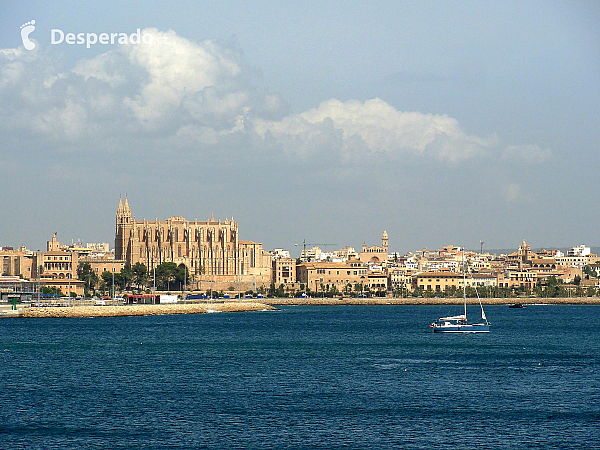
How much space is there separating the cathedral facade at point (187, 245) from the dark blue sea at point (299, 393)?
4646 inches

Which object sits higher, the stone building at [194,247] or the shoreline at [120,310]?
the stone building at [194,247]

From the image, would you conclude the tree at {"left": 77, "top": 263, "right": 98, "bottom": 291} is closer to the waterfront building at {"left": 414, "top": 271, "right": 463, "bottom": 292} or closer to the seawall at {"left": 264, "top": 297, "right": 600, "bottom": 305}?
the seawall at {"left": 264, "top": 297, "right": 600, "bottom": 305}

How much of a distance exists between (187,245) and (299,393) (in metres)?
152

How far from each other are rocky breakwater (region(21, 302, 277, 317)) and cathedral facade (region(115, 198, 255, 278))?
171 feet

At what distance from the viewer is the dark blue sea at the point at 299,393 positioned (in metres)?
32.3

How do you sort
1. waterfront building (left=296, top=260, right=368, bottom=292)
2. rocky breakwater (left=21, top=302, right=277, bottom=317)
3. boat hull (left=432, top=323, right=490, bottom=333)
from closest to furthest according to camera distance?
boat hull (left=432, top=323, right=490, bottom=333) → rocky breakwater (left=21, top=302, right=277, bottom=317) → waterfront building (left=296, top=260, right=368, bottom=292)

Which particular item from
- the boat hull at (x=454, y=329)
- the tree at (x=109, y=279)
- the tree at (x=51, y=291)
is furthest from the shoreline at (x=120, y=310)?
the boat hull at (x=454, y=329)

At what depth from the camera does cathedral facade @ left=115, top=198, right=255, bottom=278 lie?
7451 inches

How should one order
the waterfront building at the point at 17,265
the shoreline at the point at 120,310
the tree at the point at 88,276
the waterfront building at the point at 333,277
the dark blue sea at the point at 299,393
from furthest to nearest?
the waterfront building at the point at 333,277
the waterfront building at the point at 17,265
the tree at the point at 88,276
the shoreline at the point at 120,310
the dark blue sea at the point at 299,393

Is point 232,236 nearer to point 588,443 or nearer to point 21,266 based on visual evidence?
point 21,266

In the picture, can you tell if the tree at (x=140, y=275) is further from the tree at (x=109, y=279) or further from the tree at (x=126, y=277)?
the tree at (x=109, y=279)

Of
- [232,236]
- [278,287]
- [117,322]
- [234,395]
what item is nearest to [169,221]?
[232,236]

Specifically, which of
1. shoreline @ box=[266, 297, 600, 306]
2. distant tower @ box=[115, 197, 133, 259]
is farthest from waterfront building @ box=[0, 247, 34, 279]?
shoreline @ box=[266, 297, 600, 306]

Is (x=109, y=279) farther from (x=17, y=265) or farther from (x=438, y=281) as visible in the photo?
(x=438, y=281)
